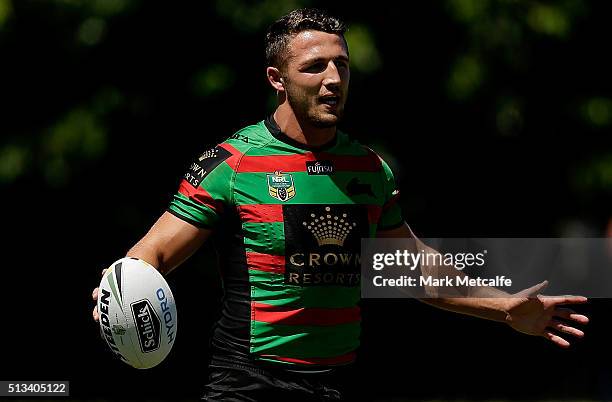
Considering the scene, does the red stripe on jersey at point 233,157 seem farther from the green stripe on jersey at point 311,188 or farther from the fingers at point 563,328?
the fingers at point 563,328

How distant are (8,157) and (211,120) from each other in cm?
166

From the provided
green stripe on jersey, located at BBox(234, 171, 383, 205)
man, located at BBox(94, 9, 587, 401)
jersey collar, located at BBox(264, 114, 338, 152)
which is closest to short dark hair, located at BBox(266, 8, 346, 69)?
man, located at BBox(94, 9, 587, 401)

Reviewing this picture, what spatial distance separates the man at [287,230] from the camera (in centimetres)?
551

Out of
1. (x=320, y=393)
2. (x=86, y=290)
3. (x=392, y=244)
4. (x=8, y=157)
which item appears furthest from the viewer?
(x=86, y=290)

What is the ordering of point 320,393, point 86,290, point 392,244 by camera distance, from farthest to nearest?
point 86,290, point 392,244, point 320,393

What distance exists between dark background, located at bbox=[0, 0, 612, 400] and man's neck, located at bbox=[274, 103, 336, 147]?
13.7ft

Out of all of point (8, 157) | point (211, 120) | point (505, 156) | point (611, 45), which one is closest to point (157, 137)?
point (211, 120)

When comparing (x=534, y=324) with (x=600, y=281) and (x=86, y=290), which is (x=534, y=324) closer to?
(x=600, y=281)

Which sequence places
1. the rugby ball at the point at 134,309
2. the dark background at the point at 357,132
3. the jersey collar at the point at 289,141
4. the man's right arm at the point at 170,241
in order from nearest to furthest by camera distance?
the rugby ball at the point at 134,309 < the man's right arm at the point at 170,241 < the jersey collar at the point at 289,141 < the dark background at the point at 357,132

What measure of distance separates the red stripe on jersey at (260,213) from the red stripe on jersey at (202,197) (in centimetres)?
10

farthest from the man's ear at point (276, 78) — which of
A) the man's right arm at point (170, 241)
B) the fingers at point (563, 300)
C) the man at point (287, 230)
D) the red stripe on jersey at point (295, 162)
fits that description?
the fingers at point (563, 300)

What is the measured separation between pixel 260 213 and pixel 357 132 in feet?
17.3

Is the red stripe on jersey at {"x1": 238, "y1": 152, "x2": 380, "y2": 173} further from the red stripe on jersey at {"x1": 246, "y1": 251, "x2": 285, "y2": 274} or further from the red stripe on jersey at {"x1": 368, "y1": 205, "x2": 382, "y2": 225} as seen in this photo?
the red stripe on jersey at {"x1": 246, "y1": 251, "x2": 285, "y2": 274}

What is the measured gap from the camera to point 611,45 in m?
11.2
